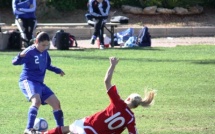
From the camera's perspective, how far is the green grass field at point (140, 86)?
40.1 feet

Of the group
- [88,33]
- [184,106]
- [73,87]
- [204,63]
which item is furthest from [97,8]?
[184,106]

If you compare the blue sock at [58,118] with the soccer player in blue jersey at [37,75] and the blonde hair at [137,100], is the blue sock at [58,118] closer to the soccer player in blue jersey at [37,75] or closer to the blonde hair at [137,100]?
the soccer player in blue jersey at [37,75]

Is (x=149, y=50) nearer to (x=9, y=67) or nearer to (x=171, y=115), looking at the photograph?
(x=9, y=67)

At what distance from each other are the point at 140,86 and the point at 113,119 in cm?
640

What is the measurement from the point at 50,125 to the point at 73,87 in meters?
3.95

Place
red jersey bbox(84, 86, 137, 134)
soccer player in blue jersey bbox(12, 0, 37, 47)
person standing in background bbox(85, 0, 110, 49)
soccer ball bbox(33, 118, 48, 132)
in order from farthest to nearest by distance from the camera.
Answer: person standing in background bbox(85, 0, 110, 49) < soccer player in blue jersey bbox(12, 0, 37, 47) < soccer ball bbox(33, 118, 48, 132) < red jersey bbox(84, 86, 137, 134)

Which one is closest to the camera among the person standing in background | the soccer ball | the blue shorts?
the soccer ball

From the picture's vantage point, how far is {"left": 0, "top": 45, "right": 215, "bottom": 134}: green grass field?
40.1 feet

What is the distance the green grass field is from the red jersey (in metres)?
1.91

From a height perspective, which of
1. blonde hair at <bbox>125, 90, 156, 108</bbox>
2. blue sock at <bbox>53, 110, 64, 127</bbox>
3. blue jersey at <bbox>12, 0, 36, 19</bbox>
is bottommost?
blue jersey at <bbox>12, 0, 36, 19</bbox>

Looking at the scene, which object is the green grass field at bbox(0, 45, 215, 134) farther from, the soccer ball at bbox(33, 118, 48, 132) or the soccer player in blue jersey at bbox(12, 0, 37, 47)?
the soccer player in blue jersey at bbox(12, 0, 37, 47)

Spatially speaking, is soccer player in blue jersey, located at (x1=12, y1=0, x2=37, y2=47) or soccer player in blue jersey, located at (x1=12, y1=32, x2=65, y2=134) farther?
soccer player in blue jersey, located at (x1=12, y1=0, x2=37, y2=47)

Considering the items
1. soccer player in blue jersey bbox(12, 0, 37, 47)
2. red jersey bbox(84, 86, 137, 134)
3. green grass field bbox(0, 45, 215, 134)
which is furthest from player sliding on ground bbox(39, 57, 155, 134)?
soccer player in blue jersey bbox(12, 0, 37, 47)

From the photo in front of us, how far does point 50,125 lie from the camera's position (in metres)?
11.8
